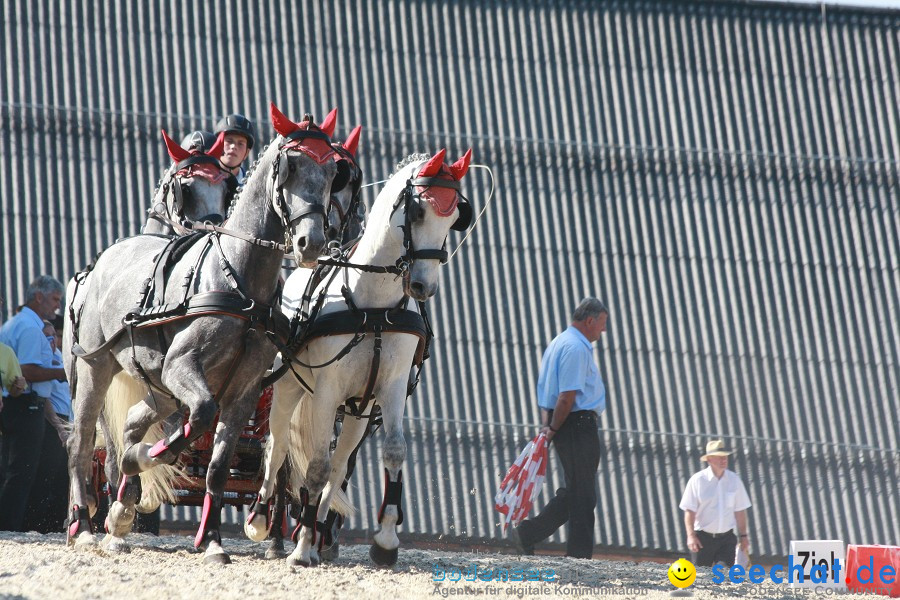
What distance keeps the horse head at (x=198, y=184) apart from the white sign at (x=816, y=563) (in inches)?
149

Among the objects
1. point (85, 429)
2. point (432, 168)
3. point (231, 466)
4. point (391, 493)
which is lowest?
point (391, 493)

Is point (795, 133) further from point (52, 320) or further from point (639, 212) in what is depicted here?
point (52, 320)

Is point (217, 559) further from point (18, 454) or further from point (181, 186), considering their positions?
point (18, 454)

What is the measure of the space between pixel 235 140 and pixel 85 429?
7.08ft

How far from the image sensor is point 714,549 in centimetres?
1098

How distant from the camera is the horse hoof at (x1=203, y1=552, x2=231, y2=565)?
6574 mm

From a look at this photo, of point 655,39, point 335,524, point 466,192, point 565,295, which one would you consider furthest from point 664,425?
point 335,524

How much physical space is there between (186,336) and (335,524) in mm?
1985

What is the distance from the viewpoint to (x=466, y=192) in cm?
1403

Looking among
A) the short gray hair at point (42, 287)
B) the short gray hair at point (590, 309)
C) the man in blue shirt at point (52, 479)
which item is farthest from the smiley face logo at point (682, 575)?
the short gray hair at point (42, 287)

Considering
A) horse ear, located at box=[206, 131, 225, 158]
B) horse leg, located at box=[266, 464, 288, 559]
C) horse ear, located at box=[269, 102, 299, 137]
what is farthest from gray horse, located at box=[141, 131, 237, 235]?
horse leg, located at box=[266, 464, 288, 559]

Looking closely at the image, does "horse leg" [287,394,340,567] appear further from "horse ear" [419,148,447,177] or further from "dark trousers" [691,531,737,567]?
"dark trousers" [691,531,737,567]

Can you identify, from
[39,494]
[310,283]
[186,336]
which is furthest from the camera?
[39,494]

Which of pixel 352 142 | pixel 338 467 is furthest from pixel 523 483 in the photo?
pixel 352 142
